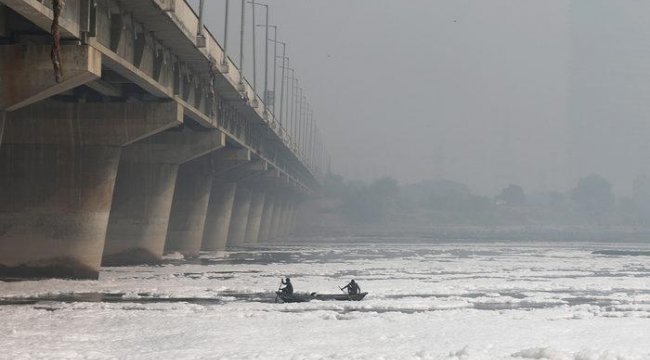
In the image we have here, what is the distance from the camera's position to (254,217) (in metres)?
113

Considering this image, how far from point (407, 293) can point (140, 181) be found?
25078 mm

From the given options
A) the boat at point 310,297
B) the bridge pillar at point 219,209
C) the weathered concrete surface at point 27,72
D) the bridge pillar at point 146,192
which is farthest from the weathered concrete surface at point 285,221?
the weathered concrete surface at point 27,72

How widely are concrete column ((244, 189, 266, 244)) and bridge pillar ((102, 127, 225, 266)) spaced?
52.2 m

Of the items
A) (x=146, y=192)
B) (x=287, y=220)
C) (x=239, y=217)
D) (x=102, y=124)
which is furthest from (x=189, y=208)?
(x=287, y=220)

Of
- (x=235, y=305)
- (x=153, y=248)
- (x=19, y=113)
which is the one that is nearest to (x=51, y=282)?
(x=19, y=113)

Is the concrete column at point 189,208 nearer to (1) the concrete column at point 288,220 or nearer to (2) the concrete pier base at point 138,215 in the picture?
(2) the concrete pier base at point 138,215

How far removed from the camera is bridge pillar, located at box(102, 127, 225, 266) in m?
54.6

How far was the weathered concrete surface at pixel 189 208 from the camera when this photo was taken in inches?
2682

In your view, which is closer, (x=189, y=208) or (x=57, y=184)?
(x=57, y=184)

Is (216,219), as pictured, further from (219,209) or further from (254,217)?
(254,217)

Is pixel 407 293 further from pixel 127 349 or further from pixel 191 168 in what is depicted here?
pixel 191 168

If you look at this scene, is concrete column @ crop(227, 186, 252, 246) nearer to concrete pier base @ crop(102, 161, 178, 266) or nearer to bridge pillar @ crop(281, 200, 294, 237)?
concrete pier base @ crop(102, 161, 178, 266)

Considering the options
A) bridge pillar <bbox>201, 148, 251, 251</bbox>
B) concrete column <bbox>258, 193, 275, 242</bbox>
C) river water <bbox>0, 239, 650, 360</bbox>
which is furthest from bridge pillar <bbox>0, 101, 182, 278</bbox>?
concrete column <bbox>258, 193, 275, 242</bbox>

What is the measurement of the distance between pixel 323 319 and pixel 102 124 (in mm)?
19073
